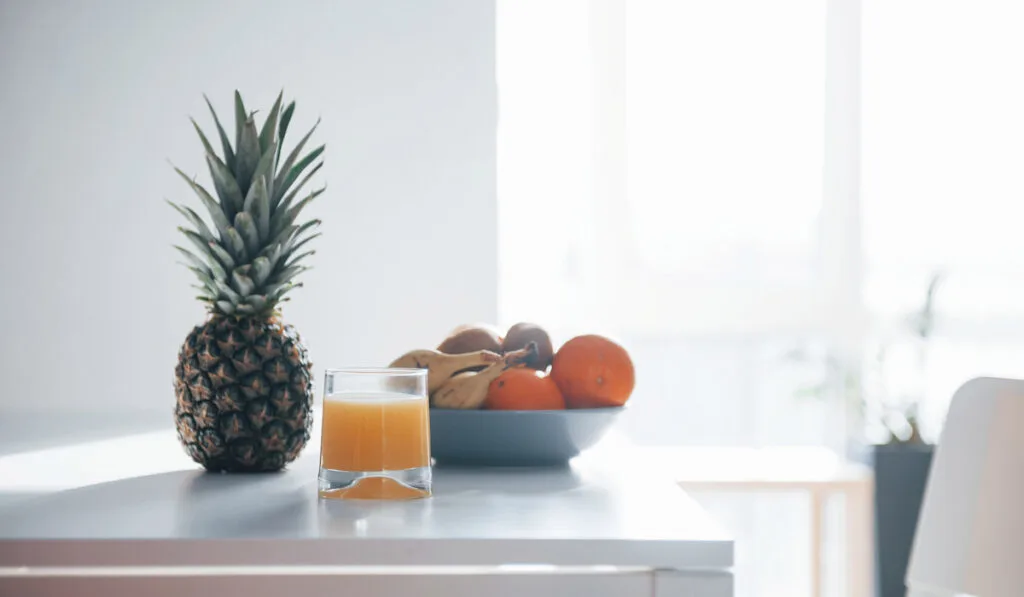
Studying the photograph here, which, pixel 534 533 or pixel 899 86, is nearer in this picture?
pixel 534 533

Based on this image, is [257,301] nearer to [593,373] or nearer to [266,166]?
[266,166]

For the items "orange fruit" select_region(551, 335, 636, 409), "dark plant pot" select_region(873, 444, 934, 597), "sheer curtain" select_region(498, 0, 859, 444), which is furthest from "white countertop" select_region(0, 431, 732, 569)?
"sheer curtain" select_region(498, 0, 859, 444)

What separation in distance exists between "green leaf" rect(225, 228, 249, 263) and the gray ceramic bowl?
28cm

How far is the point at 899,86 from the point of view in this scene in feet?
10.1

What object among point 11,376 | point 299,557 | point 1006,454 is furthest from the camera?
point 11,376

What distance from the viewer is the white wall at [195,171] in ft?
7.34

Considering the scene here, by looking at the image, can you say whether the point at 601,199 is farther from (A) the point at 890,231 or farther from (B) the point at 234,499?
(B) the point at 234,499

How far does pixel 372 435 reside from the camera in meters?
0.88

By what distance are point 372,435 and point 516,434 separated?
0.84 ft

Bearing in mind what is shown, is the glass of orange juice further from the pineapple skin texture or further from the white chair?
the white chair

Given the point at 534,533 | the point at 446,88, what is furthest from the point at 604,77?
the point at 534,533

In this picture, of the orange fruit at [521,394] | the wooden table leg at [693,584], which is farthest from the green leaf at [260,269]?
the wooden table leg at [693,584]

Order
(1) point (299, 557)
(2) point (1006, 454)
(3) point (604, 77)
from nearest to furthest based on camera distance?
(1) point (299, 557), (2) point (1006, 454), (3) point (604, 77)

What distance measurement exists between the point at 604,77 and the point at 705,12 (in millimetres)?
397
